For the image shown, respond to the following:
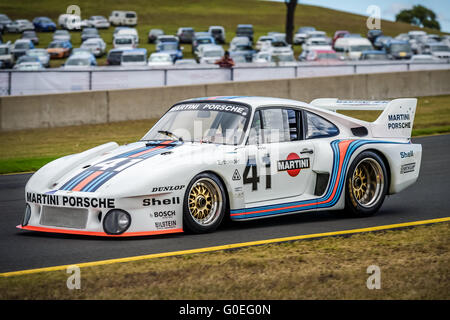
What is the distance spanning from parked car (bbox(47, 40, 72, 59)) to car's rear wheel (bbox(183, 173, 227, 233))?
4790 cm

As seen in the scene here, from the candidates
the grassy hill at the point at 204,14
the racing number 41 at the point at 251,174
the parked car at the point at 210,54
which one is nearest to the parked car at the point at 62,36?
the grassy hill at the point at 204,14

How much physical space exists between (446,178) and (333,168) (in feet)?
12.4

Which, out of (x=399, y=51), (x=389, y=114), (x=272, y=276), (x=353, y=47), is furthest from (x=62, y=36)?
(x=272, y=276)

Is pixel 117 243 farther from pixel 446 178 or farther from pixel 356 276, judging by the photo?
pixel 446 178

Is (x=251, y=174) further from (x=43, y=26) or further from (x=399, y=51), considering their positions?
(x=43, y=26)

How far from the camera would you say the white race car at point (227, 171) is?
728 centimetres

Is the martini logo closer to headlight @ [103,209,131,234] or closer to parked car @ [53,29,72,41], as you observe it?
headlight @ [103,209,131,234]

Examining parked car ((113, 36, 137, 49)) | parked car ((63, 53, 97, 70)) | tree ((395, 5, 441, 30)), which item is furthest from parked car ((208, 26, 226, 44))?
tree ((395, 5, 441, 30))

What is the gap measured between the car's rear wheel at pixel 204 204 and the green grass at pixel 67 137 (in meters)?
6.82

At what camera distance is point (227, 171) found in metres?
7.80

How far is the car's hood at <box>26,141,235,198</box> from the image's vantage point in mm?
7223

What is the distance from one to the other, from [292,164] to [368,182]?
1.26 meters

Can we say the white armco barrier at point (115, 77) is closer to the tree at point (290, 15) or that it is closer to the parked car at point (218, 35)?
the tree at point (290, 15)
